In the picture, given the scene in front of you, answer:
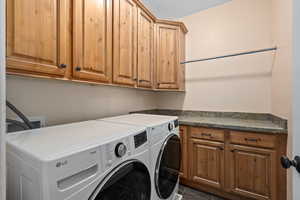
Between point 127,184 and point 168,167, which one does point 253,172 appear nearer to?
point 168,167

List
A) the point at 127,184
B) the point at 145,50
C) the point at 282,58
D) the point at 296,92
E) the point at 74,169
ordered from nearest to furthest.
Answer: the point at 74,169
the point at 296,92
the point at 127,184
the point at 282,58
the point at 145,50

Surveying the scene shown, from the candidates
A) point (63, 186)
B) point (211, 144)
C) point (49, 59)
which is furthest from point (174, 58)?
point (63, 186)

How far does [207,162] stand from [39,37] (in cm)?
195

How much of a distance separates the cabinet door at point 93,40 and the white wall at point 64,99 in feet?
1.17

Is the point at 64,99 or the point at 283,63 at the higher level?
the point at 283,63

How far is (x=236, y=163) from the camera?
1.58m

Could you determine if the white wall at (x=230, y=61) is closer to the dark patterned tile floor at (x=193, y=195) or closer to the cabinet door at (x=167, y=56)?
the cabinet door at (x=167, y=56)

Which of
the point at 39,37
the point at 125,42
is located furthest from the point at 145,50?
the point at 39,37

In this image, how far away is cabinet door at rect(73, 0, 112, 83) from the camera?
3.50 feet

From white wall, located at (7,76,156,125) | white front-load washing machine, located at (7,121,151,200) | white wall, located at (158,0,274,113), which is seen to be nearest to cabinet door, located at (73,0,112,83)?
white wall, located at (7,76,156,125)

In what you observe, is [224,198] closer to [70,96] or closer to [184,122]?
[184,122]

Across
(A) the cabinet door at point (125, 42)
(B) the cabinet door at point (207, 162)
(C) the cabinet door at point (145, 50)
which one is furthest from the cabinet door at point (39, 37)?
(B) the cabinet door at point (207, 162)

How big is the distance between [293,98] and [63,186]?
1.03m

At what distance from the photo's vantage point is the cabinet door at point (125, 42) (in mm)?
1406
